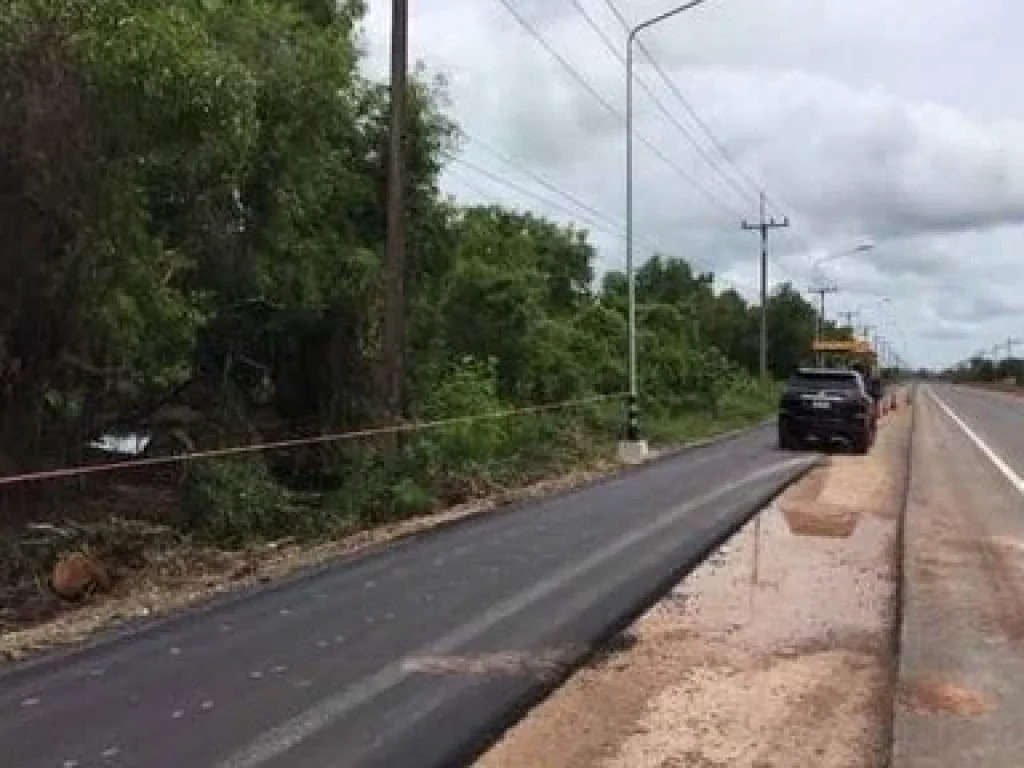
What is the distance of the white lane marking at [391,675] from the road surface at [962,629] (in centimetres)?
277

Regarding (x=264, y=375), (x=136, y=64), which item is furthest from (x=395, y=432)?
(x=136, y=64)

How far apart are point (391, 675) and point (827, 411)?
24.3 metres

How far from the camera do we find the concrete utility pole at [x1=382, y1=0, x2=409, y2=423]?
1984 cm

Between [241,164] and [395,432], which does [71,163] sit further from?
[395,432]

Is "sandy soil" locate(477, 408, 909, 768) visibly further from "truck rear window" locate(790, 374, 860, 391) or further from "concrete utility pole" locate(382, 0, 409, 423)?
"truck rear window" locate(790, 374, 860, 391)

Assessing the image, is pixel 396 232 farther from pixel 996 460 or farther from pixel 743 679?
pixel 996 460

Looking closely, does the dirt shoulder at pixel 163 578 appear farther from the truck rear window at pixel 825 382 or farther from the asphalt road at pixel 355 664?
the truck rear window at pixel 825 382

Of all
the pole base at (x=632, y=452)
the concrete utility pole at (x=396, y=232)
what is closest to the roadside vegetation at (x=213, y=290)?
the concrete utility pole at (x=396, y=232)

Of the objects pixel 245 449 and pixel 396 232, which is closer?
pixel 245 449

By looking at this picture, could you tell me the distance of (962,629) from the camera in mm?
10352

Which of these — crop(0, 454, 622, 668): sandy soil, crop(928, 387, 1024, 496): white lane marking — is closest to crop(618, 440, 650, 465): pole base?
crop(928, 387, 1024, 496): white lane marking

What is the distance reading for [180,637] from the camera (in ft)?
32.0

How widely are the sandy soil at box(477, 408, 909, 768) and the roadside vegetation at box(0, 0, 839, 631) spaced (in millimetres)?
5244

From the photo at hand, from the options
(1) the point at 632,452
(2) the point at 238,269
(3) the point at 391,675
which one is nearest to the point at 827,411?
(1) the point at 632,452
